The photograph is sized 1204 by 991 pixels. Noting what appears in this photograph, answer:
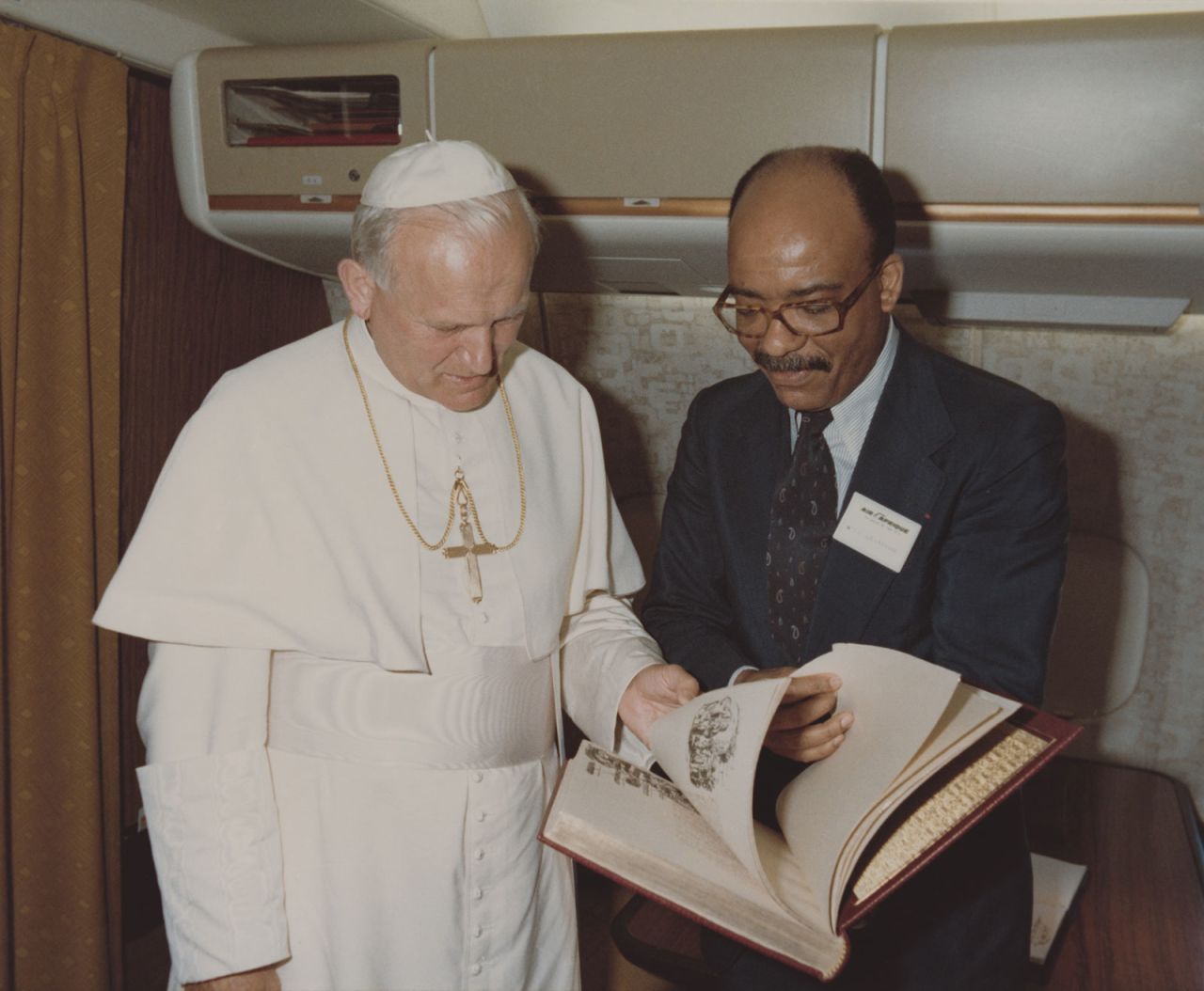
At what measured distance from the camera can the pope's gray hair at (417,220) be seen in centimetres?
153

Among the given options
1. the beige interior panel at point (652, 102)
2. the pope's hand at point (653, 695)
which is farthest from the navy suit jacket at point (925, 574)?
the beige interior panel at point (652, 102)

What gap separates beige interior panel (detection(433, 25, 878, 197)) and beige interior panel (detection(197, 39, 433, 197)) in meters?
0.07

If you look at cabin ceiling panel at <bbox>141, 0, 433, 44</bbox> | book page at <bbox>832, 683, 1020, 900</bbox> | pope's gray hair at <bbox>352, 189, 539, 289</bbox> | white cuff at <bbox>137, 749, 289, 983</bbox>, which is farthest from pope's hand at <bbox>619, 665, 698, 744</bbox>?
cabin ceiling panel at <bbox>141, 0, 433, 44</bbox>

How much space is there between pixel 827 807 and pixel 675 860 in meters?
0.20

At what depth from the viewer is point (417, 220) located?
1.53 m

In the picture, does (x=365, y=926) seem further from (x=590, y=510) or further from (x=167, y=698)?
(x=590, y=510)

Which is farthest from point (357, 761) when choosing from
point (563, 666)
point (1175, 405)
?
point (1175, 405)

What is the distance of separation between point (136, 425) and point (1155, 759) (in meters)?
2.87

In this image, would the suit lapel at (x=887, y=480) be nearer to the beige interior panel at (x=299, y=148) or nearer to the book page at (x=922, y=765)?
the book page at (x=922, y=765)

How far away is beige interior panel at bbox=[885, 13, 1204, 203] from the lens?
1.76m

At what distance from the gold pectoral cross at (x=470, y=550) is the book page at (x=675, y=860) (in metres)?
0.36

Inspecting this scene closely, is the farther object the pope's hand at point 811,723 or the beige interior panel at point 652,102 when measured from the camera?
the beige interior panel at point 652,102

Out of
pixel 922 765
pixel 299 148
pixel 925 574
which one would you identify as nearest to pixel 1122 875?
pixel 925 574

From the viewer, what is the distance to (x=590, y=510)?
1.96 m
